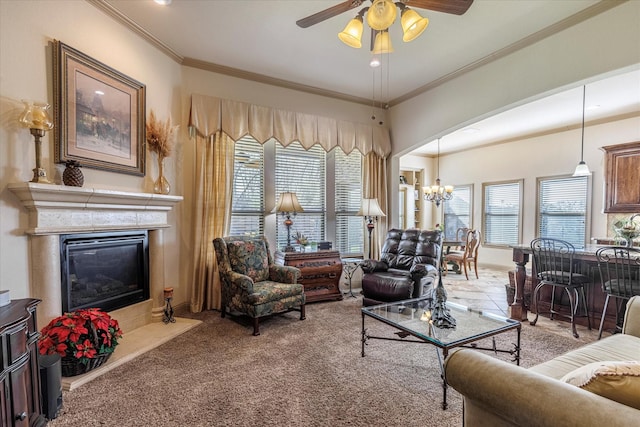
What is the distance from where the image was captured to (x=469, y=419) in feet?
4.16

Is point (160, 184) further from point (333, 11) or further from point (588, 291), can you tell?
point (588, 291)

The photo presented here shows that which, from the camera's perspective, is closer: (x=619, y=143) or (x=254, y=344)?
(x=254, y=344)

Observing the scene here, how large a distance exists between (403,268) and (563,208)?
4.19 m

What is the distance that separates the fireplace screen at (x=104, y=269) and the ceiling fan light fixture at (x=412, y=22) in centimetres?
311

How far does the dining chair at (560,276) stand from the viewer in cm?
319

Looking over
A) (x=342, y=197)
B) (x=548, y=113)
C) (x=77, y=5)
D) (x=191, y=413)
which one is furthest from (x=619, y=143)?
(x=77, y=5)

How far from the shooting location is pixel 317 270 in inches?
164

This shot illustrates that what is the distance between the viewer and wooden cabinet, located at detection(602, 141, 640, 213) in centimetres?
474

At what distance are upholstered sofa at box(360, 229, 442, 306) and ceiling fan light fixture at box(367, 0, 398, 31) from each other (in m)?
2.55

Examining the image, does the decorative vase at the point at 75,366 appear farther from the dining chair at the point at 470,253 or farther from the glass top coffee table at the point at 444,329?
the dining chair at the point at 470,253

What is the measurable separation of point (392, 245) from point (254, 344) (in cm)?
239

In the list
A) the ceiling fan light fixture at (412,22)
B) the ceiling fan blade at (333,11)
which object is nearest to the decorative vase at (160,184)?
the ceiling fan blade at (333,11)

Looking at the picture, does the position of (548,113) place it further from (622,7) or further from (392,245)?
(392,245)

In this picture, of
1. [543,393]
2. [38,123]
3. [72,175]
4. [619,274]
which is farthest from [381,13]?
[619,274]
